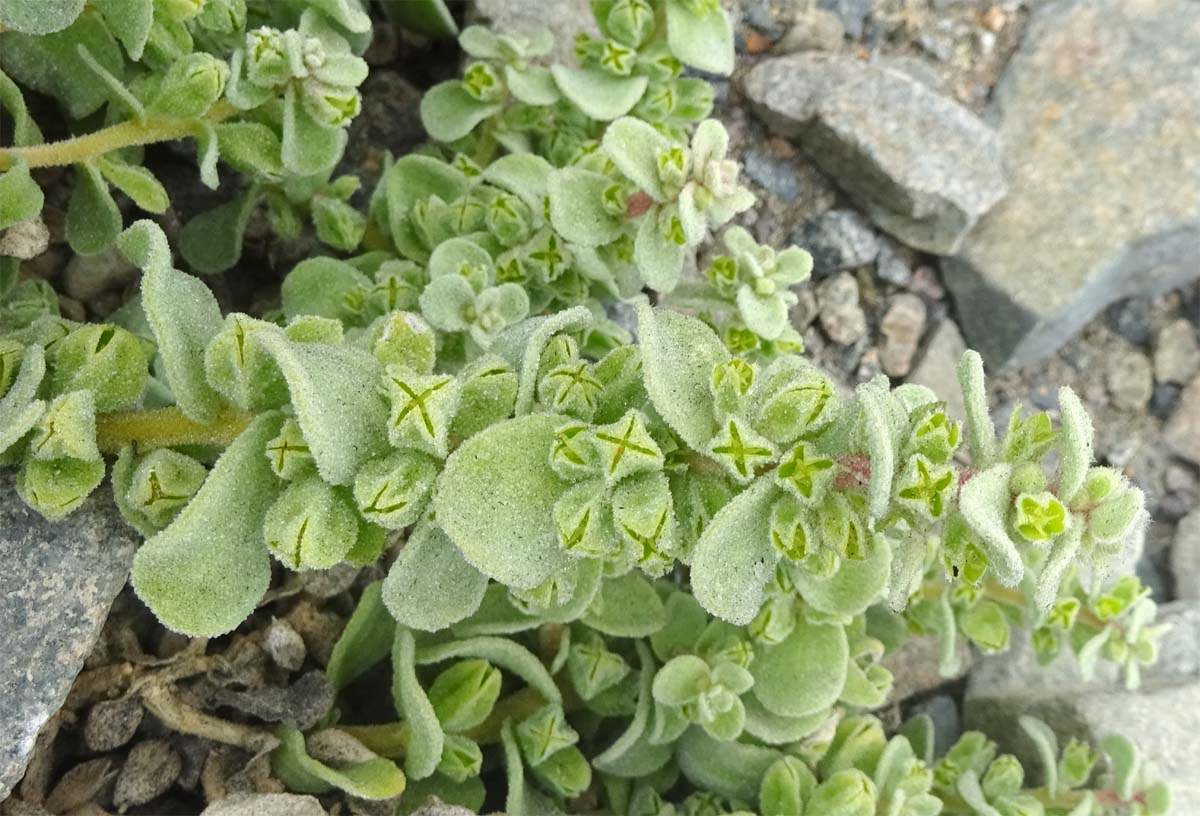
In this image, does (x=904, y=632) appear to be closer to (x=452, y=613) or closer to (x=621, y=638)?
(x=621, y=638)

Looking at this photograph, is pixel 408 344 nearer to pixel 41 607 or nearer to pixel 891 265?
pixel 41 607

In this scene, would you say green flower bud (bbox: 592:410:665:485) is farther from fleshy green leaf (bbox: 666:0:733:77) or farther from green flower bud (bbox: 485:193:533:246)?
fleshy green leaf (bbox: 666:0:733:77)

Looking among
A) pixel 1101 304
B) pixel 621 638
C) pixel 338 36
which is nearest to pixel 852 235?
pixel 1101 304

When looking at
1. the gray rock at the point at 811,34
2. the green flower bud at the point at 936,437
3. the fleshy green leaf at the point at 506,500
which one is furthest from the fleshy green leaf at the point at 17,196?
the gray rock at the point at 811,34

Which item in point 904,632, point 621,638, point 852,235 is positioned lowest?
point 621,638

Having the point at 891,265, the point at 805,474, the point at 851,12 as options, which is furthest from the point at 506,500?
the point at 851,12

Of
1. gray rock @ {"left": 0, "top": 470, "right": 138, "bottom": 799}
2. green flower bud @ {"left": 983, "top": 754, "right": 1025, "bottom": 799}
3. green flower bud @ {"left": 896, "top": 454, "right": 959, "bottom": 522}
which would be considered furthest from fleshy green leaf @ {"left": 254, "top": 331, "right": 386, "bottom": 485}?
A: green flower bud @ {"left": 983, "top": 754, "right": 1025, "bottom": 799}

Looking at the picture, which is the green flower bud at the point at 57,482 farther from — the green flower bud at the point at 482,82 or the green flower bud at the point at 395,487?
the green flower bud at the point at 482,82
